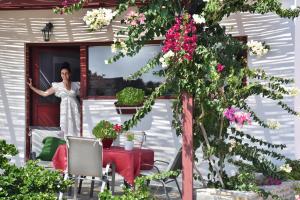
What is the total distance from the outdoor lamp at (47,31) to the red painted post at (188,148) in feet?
16.3

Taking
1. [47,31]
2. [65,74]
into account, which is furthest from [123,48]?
[47,31]

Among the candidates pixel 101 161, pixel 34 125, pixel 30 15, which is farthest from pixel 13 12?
pixel 101 161

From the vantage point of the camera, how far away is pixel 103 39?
9859 millimetres

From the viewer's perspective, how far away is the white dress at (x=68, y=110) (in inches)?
394

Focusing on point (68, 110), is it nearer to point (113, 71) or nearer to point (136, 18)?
point (113, 71)

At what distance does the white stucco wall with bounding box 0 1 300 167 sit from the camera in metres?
8.63

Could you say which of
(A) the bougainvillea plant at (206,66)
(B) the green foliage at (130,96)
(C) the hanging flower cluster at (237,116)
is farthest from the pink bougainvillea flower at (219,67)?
(B) the green foliage at (130,96)

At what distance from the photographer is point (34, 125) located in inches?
410

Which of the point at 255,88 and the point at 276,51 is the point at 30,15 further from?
the point at 255,88

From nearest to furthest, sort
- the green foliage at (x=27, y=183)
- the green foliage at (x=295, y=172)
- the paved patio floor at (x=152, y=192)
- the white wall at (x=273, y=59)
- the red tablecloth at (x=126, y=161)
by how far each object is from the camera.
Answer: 1. the green foliage at (x=27, y=183)
2. the green foliage at (x=295, y=172)
3. the red tablecloth at (x=126, y=161)
4. the paved patio floor at (x=152, y=192)
5. the white wall at (x=273, y=59)

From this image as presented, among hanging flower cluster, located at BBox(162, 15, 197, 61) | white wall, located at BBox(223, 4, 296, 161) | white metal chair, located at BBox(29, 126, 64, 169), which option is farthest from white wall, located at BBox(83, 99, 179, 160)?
hanging flower cluster, located at BBox(162, 15, 197, 61)

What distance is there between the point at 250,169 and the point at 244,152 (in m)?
0.32

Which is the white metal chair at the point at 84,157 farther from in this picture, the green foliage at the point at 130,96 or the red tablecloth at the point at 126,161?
the green foliage at the point at 130,96

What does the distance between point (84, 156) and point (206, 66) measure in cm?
210
